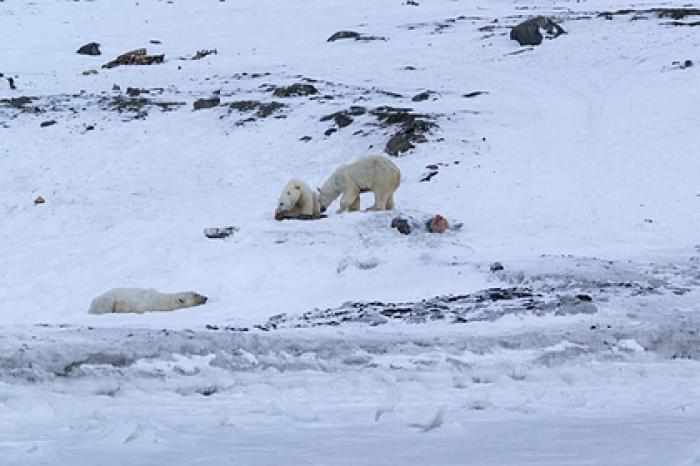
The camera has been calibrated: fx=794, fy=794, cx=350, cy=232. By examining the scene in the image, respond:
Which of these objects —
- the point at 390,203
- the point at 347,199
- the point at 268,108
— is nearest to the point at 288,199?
the point at 347,199

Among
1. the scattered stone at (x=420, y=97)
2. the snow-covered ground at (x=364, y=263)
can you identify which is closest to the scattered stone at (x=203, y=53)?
the snow-covered ground at (x=364, y=263)

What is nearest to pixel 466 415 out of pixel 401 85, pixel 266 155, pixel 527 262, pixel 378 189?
pixel 527 262

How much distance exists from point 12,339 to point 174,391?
1.54m

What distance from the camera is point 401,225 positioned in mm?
12188

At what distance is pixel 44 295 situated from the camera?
34.9 ft

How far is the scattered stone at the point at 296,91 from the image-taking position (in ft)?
79.0

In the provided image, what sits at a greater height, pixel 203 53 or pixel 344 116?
pixel 344 116

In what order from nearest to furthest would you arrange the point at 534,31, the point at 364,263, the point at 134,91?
1. the point at 364,263
2. the point at 134,91
3. the point at 534,31

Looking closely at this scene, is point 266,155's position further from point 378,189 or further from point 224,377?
point 224,377

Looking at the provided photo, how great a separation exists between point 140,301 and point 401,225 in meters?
4.28

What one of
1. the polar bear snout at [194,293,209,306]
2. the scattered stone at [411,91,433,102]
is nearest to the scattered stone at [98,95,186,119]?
the scattered stone at [411,91,433,102]

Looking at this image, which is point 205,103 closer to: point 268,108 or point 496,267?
point 268,108

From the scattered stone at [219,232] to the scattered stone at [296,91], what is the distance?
1188cm

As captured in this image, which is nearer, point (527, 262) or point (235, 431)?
point (235, 431)
